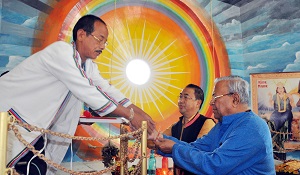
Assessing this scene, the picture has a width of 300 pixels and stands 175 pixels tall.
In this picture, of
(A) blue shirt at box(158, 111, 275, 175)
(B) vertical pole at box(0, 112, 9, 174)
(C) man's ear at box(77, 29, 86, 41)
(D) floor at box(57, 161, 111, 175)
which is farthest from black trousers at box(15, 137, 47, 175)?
(D) floor at box(57, 161, 111, 175)

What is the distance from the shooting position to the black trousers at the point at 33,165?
2475 mm

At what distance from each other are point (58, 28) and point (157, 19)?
160 cm

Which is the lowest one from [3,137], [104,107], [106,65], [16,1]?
[3,137]

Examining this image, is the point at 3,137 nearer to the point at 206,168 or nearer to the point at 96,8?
the point at 206,168

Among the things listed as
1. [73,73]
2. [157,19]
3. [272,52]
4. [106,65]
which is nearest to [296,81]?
[272,52]

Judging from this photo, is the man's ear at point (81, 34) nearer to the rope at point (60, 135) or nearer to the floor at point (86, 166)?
the rope at point (60, 135)

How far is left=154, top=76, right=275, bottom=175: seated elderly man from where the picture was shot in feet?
7.58

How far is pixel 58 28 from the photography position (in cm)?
463

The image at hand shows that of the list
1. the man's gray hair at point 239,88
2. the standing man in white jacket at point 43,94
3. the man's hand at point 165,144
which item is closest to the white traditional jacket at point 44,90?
the standing man in white jacket at point 43,94

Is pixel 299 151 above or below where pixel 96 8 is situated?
below

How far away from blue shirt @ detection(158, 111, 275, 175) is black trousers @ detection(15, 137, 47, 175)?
3.42 feet

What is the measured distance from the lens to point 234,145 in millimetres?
2312

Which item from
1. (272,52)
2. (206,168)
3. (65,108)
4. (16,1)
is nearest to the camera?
(206,168)

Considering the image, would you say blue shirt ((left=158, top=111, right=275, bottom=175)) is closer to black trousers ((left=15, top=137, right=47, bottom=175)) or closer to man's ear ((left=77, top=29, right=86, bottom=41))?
black trousers ((left=15, top=137, right=47, bottom=175))
